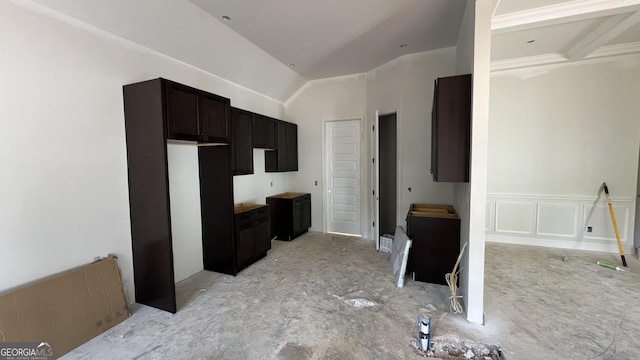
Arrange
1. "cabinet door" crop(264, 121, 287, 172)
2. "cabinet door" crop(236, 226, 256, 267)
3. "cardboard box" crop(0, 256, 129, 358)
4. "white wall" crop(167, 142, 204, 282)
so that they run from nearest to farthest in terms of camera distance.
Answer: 1. "cardboard box" crop(0, 256, 129, 358)
2. "white wall" crop(167, 142, 204, 282)
3. "cabinet door" crop(236, 226, 256, 267)
4. "cabinet door" crop(264, 121, 287, 172)

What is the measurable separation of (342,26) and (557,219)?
4.82 meters

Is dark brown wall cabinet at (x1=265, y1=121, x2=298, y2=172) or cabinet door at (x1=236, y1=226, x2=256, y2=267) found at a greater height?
dark brown wall cabinet at (x1=265, y1=121, x2=298, y2=172)

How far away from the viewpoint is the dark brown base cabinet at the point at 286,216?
488 centimetres

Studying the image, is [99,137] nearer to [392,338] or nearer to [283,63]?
[283,63]

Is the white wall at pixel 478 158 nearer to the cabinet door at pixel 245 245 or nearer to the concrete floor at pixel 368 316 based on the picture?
the concrete floor at pixel 368 316

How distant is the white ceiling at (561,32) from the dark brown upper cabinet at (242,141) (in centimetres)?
345

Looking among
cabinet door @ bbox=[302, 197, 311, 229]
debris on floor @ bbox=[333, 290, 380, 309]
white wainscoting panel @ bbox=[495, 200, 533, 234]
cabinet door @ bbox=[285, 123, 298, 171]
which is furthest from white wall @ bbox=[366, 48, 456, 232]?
cabinet door @ bbox=[285, 123, 298, 171]

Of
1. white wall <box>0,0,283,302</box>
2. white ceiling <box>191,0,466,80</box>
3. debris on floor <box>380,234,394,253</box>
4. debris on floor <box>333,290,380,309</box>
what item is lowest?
debris on floor <box>333,290,380,309</box>

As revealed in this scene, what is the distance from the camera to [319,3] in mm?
2678

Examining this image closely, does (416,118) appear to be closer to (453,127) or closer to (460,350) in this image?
(453,127)

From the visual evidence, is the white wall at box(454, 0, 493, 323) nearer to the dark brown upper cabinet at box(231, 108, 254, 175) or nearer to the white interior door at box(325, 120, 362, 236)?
the white interior door at box(325, 120, 362, 236)

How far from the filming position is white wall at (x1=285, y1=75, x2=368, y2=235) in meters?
5.04

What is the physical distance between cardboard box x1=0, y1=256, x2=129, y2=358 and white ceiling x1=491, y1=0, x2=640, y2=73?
4804mm

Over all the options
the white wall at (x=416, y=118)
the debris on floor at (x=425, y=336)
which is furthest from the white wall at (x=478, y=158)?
the white wall at (x=416, y=118)
